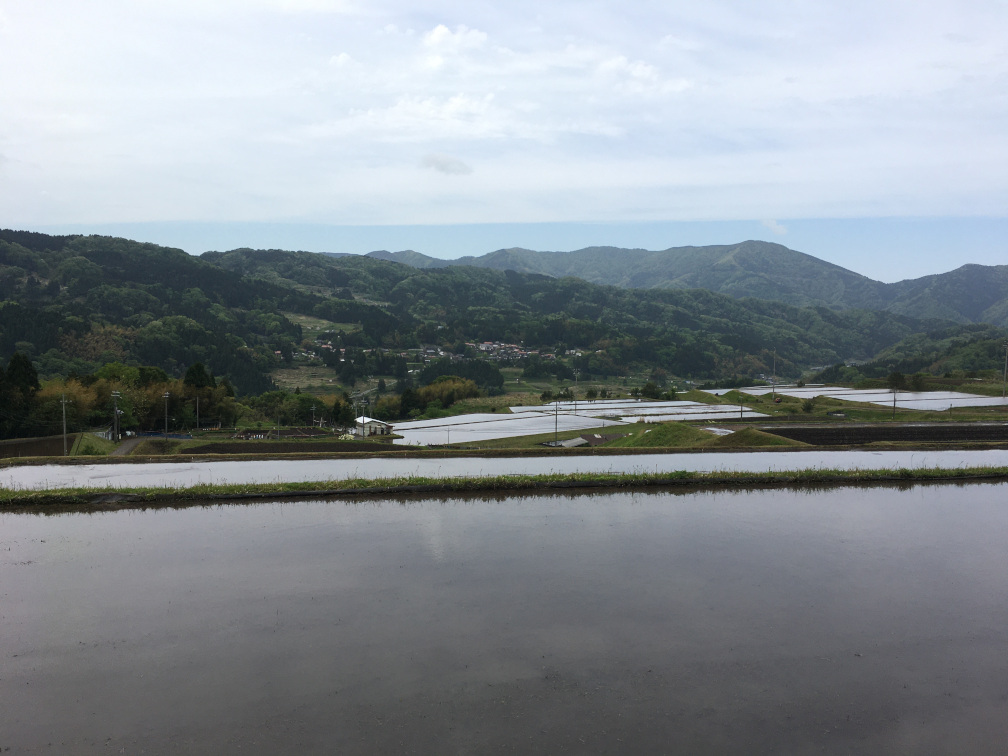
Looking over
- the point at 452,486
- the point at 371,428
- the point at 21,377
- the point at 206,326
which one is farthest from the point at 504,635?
the point at 206,326

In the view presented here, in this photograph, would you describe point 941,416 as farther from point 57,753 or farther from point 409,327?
point 409,327

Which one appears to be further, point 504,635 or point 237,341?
point 237,341

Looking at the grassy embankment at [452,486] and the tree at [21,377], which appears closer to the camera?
the grassy embankment at [452,486]

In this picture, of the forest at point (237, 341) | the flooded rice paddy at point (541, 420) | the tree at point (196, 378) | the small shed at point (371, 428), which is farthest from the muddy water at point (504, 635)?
the tree at point (196, 378)

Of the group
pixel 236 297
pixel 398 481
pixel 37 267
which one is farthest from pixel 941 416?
pixel 37 267

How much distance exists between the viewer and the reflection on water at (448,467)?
24828mm

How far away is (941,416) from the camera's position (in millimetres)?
51156

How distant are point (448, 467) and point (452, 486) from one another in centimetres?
478

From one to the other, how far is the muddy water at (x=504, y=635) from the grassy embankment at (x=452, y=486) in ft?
8.64

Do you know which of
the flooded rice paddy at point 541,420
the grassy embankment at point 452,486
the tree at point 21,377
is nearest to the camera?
the grassy embankment at point 452,486

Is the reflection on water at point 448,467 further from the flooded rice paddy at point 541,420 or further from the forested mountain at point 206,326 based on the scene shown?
the forested mountain at point 206,326

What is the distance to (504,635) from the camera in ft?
36.7

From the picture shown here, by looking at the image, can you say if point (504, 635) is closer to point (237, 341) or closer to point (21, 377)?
point (21, 377)

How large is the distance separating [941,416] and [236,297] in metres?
153
